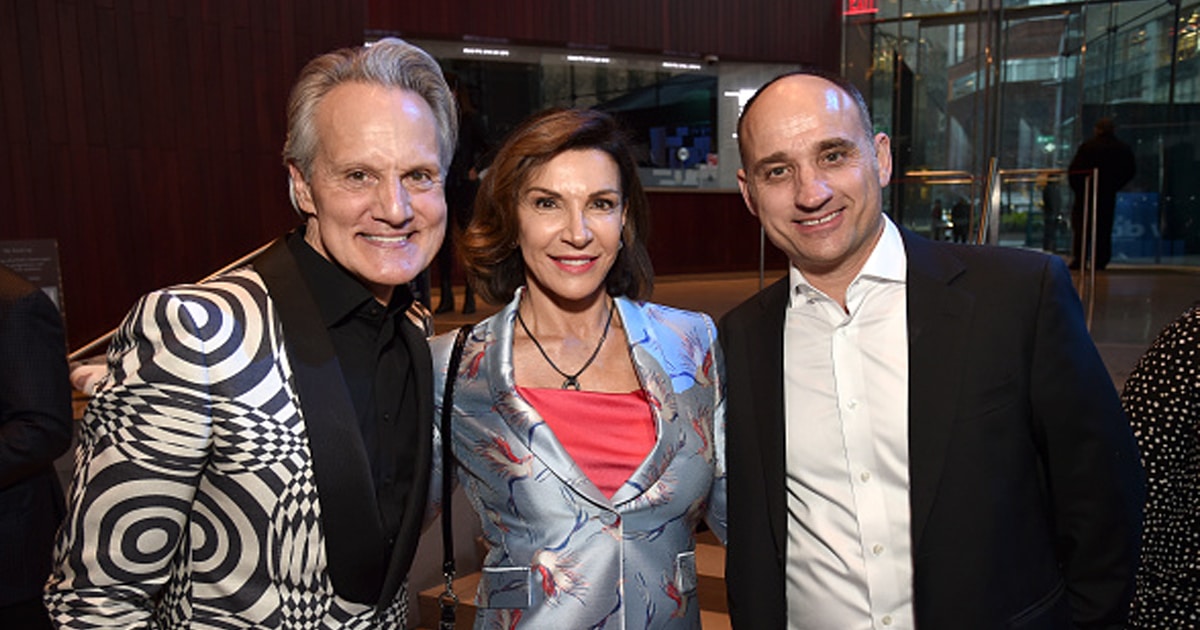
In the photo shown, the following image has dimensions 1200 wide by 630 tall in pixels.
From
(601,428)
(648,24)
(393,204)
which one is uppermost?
(648,24)

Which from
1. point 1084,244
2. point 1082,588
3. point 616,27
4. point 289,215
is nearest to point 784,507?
point 1082,588

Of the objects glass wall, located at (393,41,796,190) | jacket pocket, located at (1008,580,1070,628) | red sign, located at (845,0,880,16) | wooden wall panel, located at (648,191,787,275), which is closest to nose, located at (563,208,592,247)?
jacket pocket, located at (1008,580,1070,628)

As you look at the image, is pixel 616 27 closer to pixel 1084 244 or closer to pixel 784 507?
pixel 1084 244

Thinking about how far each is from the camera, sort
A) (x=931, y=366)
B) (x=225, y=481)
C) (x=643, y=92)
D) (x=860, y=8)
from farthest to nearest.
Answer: (x=643, y=92) → (x=860, y=8) → (x=931, y=366) → (x=225, y=481)

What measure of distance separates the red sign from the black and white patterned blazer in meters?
6.06

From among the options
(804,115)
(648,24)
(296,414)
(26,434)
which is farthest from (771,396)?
(648,24)

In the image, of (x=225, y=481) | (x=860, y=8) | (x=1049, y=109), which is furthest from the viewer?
(x=860, y=8)

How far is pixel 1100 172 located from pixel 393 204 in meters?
5.80

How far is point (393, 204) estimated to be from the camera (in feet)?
4.78

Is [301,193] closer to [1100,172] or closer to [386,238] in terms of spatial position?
[386,238]

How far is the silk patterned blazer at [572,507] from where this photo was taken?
5.45ft

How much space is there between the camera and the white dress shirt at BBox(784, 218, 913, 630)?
161 cm

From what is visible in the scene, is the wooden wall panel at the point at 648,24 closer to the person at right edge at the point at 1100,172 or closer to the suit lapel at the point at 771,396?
the person at right edge at the point at 1100,172

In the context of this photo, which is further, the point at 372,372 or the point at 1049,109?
the point at 1049,109
